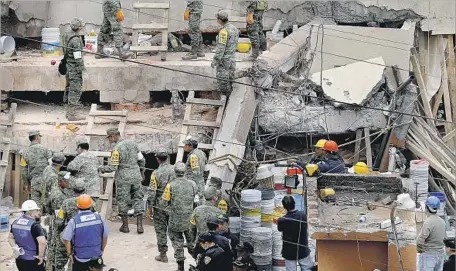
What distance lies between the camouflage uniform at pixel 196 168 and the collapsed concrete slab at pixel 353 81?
13.5 feet

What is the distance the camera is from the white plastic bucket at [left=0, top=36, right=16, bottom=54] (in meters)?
21.3

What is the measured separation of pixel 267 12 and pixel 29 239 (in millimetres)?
9450

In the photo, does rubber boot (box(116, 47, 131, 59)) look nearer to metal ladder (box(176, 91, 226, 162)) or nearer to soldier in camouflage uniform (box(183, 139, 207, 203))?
Result: metal ladder (box(176, 91, 226, 162))

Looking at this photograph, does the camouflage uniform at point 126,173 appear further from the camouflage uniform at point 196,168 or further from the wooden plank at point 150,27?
the wooden plank at point 150,27

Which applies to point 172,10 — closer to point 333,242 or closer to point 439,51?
point 439,51

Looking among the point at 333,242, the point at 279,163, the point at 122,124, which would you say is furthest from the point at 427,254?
the point at 122,124

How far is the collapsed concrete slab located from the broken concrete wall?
182 centimetres

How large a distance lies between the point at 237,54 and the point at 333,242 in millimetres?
7174

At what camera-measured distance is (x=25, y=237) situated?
14.8 metres

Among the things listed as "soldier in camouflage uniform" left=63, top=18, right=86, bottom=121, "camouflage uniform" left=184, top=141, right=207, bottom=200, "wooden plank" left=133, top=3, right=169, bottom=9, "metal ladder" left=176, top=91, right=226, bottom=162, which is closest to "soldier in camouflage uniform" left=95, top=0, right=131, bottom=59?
"soldier in camouflage uniform" left=63, top=18, right=86, bottom=121

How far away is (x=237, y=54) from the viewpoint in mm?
21266

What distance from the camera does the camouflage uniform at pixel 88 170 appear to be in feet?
54.6

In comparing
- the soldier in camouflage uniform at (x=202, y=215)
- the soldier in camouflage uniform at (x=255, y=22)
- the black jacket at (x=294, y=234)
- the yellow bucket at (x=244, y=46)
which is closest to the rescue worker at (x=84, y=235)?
the soldier in camouflage uniform at (x=202, y=215)

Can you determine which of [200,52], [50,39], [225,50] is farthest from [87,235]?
[50,39]
